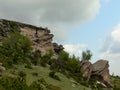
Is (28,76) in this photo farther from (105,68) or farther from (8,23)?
(8,23)

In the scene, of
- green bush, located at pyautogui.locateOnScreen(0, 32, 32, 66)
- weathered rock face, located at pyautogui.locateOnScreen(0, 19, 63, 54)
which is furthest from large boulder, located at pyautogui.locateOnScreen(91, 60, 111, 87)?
green bush, located at pyautogui.locateOnScreen(0, 32, 32, 66)

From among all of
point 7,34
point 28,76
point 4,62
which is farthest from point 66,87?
point 7,34

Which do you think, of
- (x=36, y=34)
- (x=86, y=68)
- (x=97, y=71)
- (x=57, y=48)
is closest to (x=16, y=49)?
(x=86, y=68)

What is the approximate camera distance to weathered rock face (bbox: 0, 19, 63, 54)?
116m

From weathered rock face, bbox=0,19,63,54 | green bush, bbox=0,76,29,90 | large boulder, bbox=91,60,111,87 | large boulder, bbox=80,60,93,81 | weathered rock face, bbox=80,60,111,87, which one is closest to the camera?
green bush, bbox=0,76,29,90

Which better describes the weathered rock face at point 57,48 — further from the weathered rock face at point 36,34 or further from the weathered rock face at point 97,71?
the weathered rock face at point 97,71

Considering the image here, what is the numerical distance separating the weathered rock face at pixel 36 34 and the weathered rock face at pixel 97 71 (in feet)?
59.1

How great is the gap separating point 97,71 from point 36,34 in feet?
97.6

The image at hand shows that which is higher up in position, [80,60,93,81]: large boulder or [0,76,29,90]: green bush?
[80,60,93,81]: large boulder

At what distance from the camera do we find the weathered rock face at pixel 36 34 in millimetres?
115975

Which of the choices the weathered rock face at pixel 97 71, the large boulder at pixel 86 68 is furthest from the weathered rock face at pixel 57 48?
the large boulder at pixel 86 68

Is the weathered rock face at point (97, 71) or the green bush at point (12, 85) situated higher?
the weathered rock face at point (97, 71)

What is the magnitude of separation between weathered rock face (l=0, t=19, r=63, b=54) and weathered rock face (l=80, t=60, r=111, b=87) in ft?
59.1

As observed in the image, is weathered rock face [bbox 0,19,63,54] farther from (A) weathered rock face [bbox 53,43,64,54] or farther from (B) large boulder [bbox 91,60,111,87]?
(B) large boulder [bbox 91,60,111,87]
